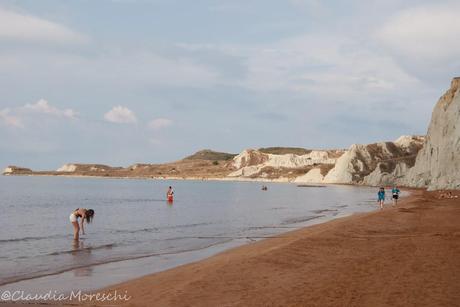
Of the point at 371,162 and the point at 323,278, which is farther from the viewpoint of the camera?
the point at 371,162

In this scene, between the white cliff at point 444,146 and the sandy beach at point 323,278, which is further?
the white cliff at point 444,146

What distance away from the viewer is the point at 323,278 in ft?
39.2

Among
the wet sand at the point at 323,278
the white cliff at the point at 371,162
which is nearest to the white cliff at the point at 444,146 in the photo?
the white cliff at the point at 371,162

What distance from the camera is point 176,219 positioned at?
1484 inches

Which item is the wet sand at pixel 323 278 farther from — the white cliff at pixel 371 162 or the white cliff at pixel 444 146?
the white cliff at pixel 371 162

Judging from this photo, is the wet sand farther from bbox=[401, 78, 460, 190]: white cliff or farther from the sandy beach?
bbox=[401, 78, 460, 190]: white cliff

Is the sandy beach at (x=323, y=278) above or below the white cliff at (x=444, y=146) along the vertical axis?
below

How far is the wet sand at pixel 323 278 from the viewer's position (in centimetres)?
997

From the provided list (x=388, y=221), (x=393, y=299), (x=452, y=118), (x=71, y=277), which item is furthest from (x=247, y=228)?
(x=452, y=118)

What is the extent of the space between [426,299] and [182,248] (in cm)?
1316

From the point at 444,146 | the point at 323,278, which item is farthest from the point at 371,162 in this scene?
the point at 323,278

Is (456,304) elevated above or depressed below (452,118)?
below

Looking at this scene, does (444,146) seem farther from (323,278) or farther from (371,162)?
(371,162)

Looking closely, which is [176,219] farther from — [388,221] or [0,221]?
[388,221]
